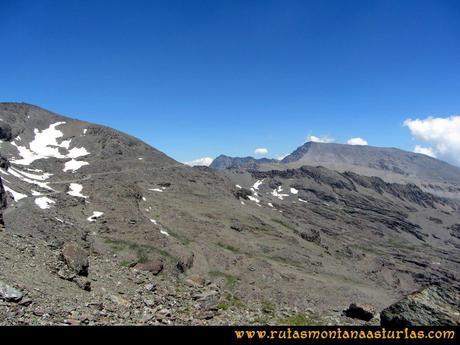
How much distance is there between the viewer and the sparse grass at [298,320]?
3419 cm

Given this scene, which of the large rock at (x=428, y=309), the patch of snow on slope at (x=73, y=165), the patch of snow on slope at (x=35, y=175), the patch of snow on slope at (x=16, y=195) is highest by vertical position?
the patch of snow on slope at (x=73, y=165)

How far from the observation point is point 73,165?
13775 centimetres

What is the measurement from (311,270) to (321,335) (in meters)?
102

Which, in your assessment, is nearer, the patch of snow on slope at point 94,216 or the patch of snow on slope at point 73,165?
A: the patch of snow on slope at point 94,216

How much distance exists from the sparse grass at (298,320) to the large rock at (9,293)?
2071 cm

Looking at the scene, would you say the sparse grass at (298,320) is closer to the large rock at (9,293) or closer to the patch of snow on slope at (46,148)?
the large rock at (9,293)

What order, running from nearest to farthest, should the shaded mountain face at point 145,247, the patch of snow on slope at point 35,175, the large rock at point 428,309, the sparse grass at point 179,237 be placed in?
the large rock at point 428,309 < the shaded mountain face at point 145,247 < the sparse grass at point 179,237 < the patch of snow on slope at point 35,175

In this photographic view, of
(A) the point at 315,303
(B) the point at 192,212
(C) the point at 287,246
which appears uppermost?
(B) the point at 192,212

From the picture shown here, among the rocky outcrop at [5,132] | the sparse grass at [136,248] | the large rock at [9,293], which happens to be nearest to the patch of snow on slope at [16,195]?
the sparse grass at [136,248]

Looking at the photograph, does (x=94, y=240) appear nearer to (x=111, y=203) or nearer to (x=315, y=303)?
(x=111, y=203)

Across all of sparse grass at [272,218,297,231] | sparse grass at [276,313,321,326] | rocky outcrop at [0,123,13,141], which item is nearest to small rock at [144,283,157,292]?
sparse grass at [276,313,321,326]

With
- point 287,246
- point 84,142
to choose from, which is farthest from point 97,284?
point 84,142

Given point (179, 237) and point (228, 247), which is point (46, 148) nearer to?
point (179, 237)

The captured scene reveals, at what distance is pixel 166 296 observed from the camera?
3500 cm
